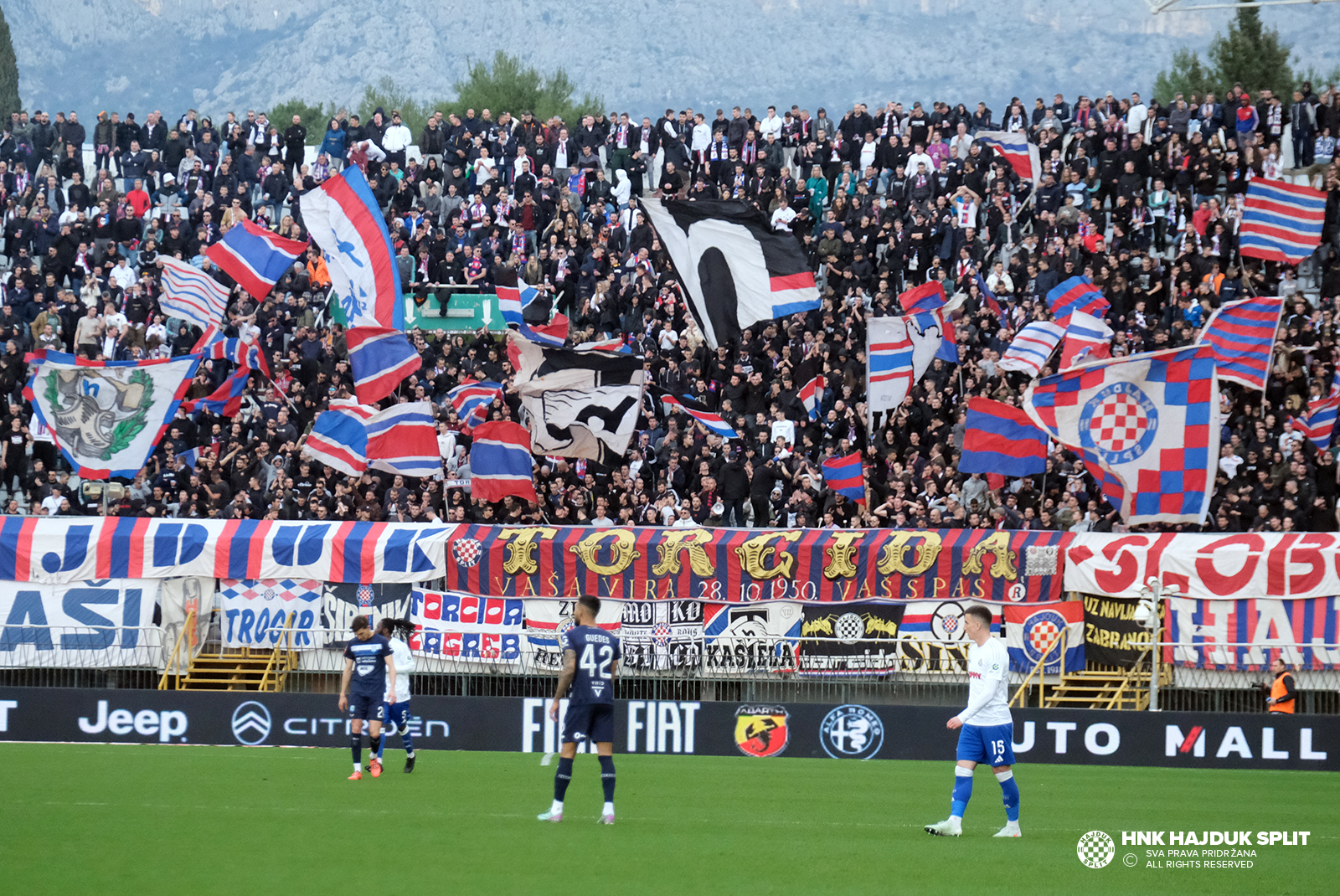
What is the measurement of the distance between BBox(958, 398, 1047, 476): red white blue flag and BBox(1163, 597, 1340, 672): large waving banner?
3388 millimetres

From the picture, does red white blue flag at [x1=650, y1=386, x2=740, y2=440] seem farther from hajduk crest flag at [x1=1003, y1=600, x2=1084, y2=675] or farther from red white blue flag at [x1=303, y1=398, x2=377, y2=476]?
hajduk crest flag at [x1=1003, y1=600, x2=1084, y2=675]

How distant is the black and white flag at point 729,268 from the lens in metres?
25.4

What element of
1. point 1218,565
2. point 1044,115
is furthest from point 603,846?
point 1044,115

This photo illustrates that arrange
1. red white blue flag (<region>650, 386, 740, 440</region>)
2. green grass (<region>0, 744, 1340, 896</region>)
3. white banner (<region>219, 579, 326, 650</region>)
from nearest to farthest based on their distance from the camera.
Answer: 1. green grass (<region>0, 744, 1340, 896</region>)
2. white banner (<region>219, 579, 326, 650</region>)
3. red white blue flag (<region>650, 386, 740, 440</region>)

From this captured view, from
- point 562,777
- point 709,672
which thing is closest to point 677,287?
point 709,672

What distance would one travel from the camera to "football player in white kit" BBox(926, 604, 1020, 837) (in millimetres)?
12734

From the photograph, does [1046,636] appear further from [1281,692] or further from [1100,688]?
[1281,692]

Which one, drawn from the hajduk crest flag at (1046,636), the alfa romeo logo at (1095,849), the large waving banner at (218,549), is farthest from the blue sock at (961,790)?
the large waving banner at (218,549)

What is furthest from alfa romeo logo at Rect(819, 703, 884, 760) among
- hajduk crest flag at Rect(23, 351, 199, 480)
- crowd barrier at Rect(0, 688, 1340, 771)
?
hajduk crest flag at Rect(23, 351, 199, 480)

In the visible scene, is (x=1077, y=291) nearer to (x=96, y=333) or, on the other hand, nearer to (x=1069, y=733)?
(x=1069, y=733)

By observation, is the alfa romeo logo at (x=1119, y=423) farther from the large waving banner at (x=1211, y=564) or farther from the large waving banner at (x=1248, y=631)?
the large waving banner at (x=1248, y=631)

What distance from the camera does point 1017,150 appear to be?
32.0m

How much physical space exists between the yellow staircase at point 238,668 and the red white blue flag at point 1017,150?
17.4 m

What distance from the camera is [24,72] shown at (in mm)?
167500
